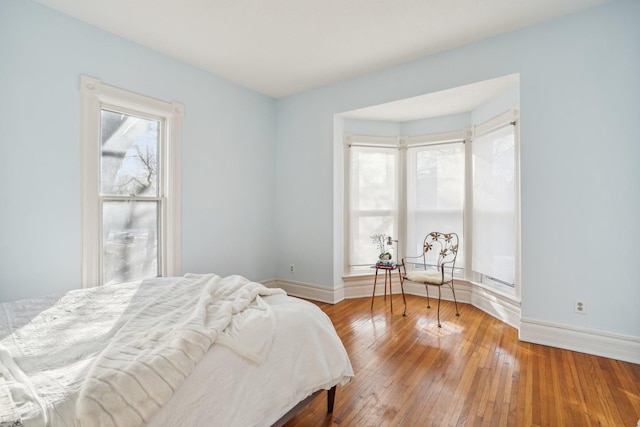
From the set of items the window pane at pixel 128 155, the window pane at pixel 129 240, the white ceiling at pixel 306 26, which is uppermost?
the white ceiling at pixel 306 26

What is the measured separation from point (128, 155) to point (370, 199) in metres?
3.04

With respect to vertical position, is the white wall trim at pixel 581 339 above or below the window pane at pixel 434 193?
below

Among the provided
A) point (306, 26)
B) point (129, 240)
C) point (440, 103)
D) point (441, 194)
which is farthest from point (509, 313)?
point (129, 240)

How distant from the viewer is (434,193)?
4.39 meters

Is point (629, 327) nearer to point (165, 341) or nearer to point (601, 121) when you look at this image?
point (601, 121)

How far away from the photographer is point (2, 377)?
109 cm

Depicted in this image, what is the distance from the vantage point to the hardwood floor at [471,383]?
1842 millimetres

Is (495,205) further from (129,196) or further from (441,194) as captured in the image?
(129,196)

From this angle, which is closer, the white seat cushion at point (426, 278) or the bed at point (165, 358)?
the bed at point (165, 358)

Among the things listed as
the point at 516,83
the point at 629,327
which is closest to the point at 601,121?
the point at 516,83

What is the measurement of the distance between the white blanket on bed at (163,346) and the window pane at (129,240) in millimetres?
1290

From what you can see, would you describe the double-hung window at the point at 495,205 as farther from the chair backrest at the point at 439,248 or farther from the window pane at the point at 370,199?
the window pane at the point at 370,199

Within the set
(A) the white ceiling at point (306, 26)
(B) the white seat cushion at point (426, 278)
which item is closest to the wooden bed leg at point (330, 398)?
(B) the white seat cushion at point (426, 278)

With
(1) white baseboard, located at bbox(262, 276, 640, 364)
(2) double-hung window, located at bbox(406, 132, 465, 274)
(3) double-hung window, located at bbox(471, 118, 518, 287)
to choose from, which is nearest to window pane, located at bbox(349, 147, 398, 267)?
(2) double-hung window, located at bbox(406, 132, 465, 274)
